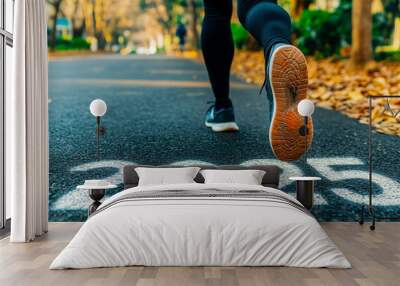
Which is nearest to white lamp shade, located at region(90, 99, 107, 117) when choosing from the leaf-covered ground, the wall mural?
the wall mural

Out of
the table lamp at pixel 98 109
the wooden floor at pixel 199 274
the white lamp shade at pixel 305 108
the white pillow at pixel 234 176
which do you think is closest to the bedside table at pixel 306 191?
the white pillow at pixel 234 176

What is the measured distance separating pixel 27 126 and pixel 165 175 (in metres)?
1.05

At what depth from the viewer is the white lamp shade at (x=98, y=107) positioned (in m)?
4.47

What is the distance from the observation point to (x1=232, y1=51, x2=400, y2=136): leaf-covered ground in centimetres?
464

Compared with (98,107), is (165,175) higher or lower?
lower

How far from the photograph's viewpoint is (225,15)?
443cm

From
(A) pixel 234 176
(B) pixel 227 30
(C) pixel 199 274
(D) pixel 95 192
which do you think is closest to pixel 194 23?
(B) pixel 227 30

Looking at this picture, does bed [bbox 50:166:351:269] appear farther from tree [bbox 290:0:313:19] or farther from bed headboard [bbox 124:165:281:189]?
tree [bbox 290:0:313:19]

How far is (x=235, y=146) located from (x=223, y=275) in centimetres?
204

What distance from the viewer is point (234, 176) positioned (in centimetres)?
416

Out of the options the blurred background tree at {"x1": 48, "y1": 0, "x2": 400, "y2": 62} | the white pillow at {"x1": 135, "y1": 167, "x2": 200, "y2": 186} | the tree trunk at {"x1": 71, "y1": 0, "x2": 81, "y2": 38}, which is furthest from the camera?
the tree trunk at {"x1": 71, "y1": 0, "x2": 81, "y2": 38}

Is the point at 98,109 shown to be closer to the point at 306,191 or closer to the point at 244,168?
the point at 244,168

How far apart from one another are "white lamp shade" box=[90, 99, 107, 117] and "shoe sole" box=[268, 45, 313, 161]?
1353 mm

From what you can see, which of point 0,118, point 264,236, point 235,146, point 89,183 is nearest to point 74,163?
point 89,183
